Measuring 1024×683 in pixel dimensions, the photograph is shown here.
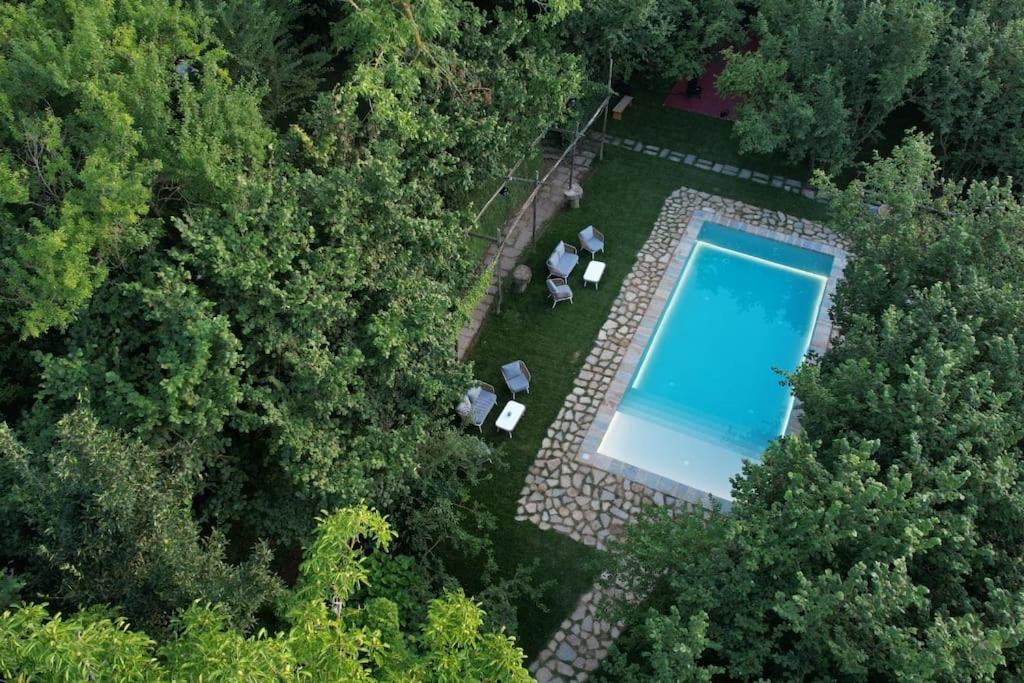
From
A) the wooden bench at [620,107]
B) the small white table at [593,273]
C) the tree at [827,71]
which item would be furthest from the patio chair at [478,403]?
the wooden bench at [620,107]

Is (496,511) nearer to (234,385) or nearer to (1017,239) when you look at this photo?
(234,385)

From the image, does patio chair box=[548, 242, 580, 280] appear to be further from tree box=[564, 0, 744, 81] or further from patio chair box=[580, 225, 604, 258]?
tree box=[564, 0, 744, 81]

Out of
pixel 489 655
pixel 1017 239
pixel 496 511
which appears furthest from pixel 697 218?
pixel 489 655

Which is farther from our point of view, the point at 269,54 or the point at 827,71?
the point at 827,71

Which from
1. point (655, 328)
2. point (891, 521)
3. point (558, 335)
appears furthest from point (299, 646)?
point (655, 328)

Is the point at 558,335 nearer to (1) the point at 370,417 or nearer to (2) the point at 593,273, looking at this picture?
(2) the point at 593,273
